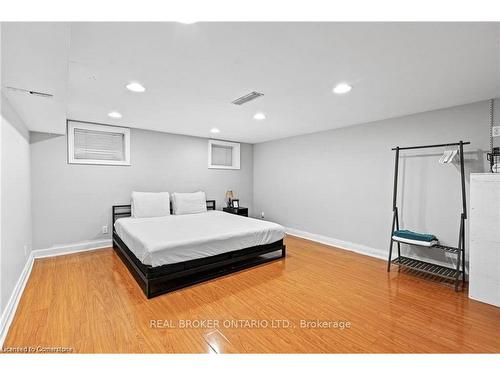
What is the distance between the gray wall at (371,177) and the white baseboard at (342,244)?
73mm

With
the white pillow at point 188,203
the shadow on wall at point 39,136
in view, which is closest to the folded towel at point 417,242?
the white pillow at point 188,203

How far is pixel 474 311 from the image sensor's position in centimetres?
226

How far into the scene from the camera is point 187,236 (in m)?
2.90

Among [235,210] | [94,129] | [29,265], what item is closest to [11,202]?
[29,265]

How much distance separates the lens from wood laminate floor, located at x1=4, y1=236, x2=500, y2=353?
1.78 m

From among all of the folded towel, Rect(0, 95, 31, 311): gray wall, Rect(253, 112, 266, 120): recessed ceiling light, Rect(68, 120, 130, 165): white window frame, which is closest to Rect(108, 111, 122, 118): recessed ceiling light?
Rect(68, 120, 130, 165): white window frame

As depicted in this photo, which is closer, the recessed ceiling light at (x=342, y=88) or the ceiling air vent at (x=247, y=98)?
the recessed ceiling light at (x=342, y=88)

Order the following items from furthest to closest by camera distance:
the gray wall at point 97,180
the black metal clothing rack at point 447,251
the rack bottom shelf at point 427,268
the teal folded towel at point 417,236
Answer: the gray wall at point 97,180 → the teal folded towel at point 417,236 → the rack bottom shelf at point 427,268 → the black metal clothing rack at point 447,251

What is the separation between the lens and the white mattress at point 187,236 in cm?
255

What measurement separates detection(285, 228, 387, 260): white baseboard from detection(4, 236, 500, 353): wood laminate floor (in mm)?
710

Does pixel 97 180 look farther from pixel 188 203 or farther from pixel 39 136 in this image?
pixel 188 203

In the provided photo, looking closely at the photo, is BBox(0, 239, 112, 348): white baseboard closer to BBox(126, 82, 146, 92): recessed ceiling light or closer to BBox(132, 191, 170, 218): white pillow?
BBox(132, 191, 170, 218): white pillow

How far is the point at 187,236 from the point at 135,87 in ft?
5.85

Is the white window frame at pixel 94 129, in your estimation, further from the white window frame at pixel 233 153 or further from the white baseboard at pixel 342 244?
the white baseboard at pixel 342 244
